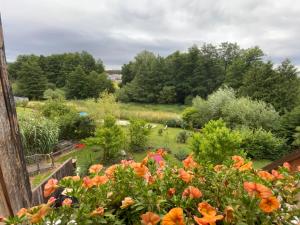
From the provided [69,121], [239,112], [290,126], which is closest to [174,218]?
[69,121]

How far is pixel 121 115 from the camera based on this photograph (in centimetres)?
2194

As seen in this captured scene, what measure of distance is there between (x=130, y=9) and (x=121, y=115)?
1597cm

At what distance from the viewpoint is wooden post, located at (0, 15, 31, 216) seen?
1220mm

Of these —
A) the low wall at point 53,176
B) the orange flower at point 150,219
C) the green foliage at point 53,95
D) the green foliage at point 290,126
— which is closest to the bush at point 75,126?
the green foliage at point 53,95

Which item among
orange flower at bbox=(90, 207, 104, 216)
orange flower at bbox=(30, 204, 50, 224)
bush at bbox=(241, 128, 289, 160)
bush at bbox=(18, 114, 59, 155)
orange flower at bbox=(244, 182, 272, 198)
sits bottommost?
bush at bbox=(241, 128, 289, 160)

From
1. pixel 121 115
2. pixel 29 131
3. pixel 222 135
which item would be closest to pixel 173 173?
pixel 222 135

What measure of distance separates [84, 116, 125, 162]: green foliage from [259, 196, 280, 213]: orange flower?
9685mm

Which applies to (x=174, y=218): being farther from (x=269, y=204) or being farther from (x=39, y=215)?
(x=39, y=215)

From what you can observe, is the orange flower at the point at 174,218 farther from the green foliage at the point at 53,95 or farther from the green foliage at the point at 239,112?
the green foliage at the point at 53,95

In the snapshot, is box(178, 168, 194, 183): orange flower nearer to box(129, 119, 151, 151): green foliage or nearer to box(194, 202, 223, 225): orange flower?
box(194, 202, 223, 225): orange flower

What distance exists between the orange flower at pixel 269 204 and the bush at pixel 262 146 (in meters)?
13.6

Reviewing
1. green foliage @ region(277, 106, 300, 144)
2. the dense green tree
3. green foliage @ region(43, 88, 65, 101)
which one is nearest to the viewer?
green foliage @ region(277, 106, 300, 144)

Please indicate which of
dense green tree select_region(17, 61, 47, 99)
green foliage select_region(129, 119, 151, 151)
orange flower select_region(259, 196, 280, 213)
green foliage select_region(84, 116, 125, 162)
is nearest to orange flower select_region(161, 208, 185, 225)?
orange flower select_region(259, 196, 280, 213)

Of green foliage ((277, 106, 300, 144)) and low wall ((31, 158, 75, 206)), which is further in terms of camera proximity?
green foliage ((277, 106, 300, 144))
